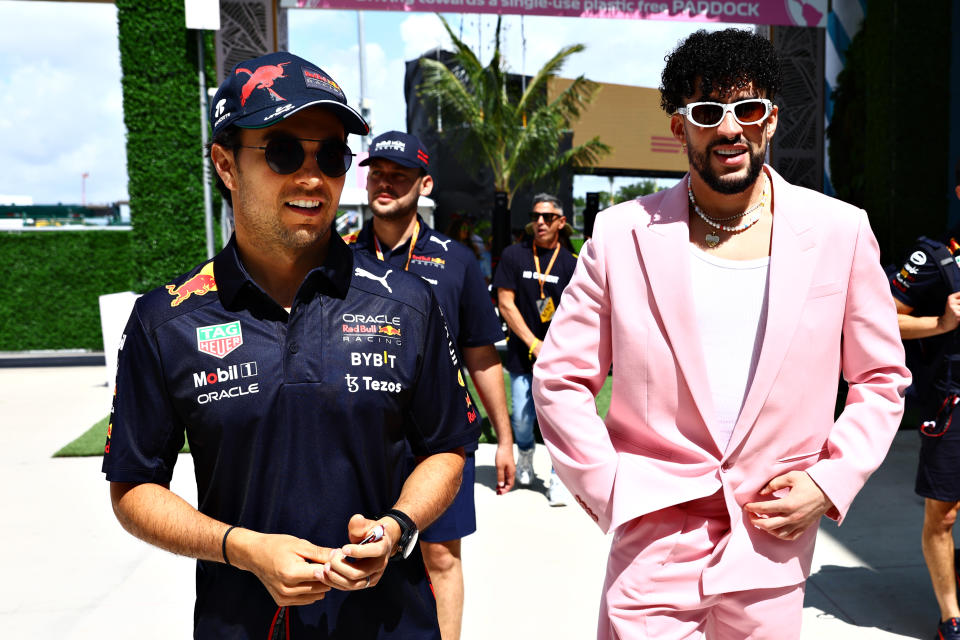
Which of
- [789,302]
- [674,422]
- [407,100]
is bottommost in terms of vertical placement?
[674,422]

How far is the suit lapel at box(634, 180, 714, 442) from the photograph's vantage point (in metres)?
2.17

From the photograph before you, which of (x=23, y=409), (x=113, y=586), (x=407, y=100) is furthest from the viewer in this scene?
(x=407, y=100)

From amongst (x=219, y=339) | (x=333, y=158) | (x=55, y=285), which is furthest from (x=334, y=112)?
(x=55, y=285)

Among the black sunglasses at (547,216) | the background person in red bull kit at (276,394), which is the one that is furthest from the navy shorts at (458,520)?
the black sunglasses at (547,216)

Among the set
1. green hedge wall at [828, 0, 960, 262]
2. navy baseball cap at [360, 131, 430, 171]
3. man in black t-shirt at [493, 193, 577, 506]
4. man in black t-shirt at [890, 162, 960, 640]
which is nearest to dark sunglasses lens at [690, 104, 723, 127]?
navy baseball cap at [360, 131, 430, 171]

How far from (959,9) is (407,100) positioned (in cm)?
2577

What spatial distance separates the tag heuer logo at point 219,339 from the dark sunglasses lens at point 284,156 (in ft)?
1.14

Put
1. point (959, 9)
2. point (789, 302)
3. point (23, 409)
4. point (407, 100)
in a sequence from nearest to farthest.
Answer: point (789, 302) < point (959, 9) < point (23, 409) < point (407, 100)

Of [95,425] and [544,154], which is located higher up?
[544,154]

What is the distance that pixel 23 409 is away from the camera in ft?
33.2

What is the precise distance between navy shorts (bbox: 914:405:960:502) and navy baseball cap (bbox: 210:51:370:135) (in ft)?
10.2

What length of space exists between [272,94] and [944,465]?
3.32 meters

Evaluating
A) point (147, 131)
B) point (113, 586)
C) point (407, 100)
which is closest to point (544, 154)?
point (407, 100)

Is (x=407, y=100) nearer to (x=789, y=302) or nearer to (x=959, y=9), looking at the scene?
(x=959, y=9)
